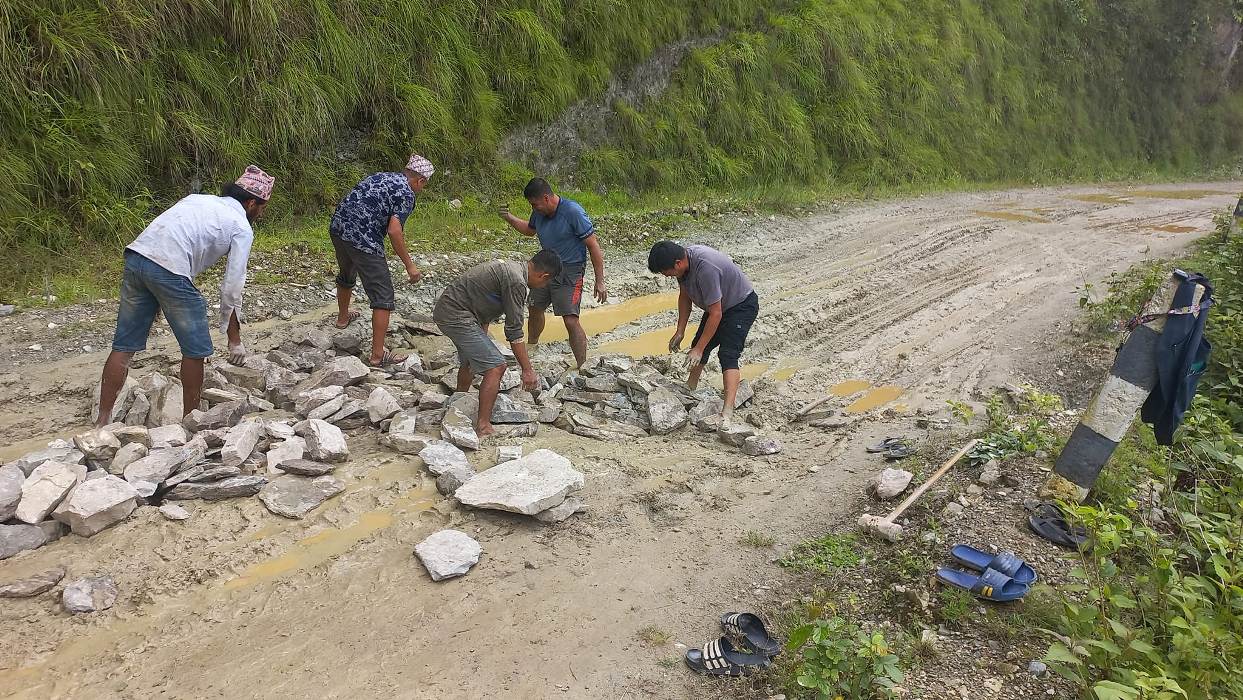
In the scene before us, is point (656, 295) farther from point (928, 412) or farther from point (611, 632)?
point (611, 632)

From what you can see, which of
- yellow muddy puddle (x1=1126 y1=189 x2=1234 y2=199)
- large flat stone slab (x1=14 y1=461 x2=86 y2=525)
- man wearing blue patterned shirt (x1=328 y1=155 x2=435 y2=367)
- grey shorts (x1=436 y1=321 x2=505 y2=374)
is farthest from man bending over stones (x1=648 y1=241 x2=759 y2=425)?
yellow muddy puddle (x1=1126 y1=189 x2=1234 y2=199)

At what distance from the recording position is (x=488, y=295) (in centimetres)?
490

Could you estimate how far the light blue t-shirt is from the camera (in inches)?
235

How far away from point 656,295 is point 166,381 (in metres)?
4.80

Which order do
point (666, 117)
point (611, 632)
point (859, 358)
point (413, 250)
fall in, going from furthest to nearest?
point (666, 117), point (413, 250), point (859, 358), point (611, 632)

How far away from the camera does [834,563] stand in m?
3.74

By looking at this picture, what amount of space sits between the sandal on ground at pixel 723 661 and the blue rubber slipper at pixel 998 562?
44.7 inches

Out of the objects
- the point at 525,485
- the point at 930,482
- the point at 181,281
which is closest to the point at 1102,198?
the point at 930,482

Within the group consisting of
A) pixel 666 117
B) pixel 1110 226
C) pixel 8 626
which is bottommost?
pixel 1110 226

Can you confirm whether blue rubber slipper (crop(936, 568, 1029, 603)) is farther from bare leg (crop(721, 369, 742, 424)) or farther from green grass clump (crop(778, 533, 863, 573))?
bare leg (crop(721, 369, 742, 424))

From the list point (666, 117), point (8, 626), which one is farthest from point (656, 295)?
point (8, 626)

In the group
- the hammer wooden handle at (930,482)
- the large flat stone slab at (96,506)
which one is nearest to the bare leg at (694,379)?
the hammer wooden handle at (930,482)

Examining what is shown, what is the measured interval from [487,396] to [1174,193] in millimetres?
18318

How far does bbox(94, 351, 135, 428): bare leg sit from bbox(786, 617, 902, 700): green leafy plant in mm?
4166
